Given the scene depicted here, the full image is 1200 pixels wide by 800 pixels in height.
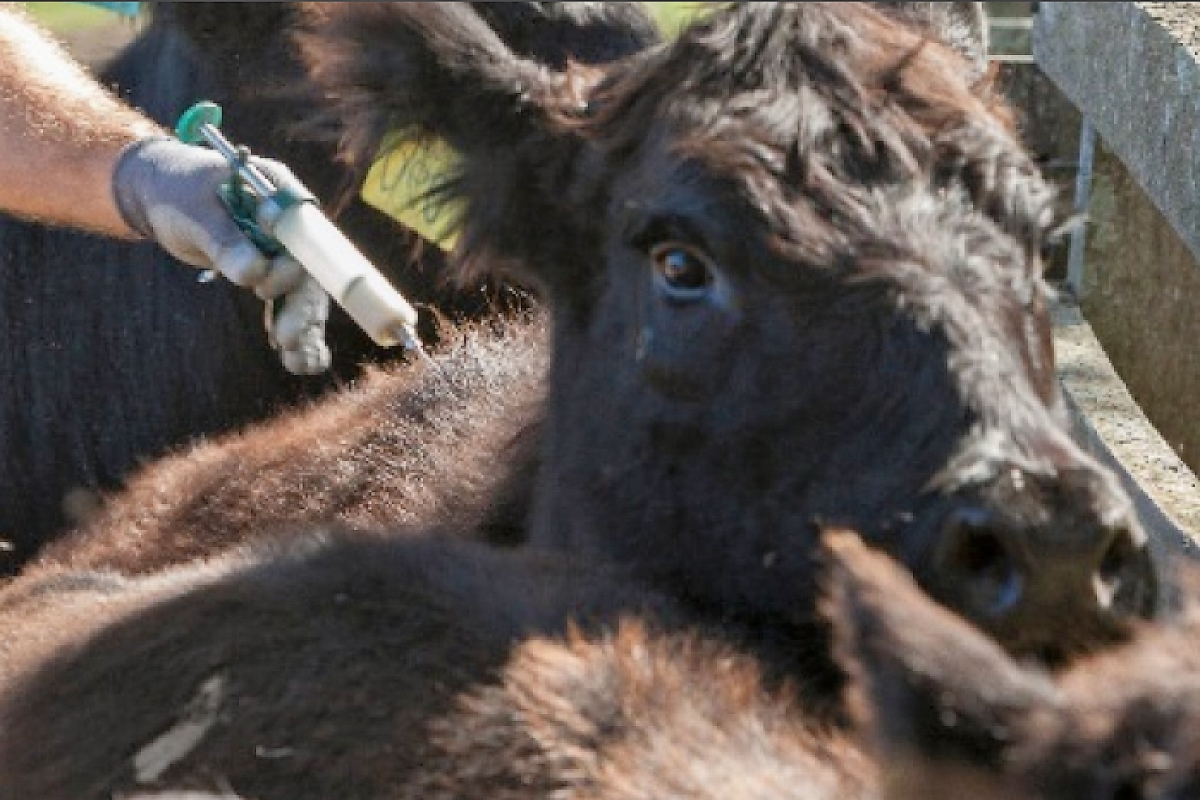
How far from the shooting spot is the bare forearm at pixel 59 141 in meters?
4.66

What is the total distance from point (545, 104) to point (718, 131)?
0.51 m

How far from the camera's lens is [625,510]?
11.1ft

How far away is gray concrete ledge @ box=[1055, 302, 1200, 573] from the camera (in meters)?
4.34

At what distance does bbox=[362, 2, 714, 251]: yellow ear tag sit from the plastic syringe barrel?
0.26 meters

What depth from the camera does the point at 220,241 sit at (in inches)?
155

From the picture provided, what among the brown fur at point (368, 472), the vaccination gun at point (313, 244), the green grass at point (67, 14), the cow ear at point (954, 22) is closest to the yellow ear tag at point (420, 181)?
the vaccination gun at point (313, 244)

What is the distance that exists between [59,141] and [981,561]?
2.76m

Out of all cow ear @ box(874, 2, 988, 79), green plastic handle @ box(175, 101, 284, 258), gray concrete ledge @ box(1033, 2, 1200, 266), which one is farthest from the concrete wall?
green plastic handle @ box(175, 101, 284, 258)

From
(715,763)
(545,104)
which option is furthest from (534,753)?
(545,104)

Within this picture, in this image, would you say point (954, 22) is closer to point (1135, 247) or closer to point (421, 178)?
point (421, 178)

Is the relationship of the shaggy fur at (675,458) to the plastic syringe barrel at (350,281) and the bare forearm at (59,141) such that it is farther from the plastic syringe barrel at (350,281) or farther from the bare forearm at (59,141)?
the bare forearm at (59,141)

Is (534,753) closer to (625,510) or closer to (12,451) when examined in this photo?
(625,510)

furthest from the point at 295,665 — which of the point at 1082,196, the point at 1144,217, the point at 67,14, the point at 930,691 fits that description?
the point at 67,14

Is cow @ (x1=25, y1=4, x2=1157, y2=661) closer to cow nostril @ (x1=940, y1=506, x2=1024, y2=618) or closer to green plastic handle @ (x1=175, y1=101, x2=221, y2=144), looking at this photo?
cow nostril @ (x1=940, y1=506, x2=1024, y2=618)
